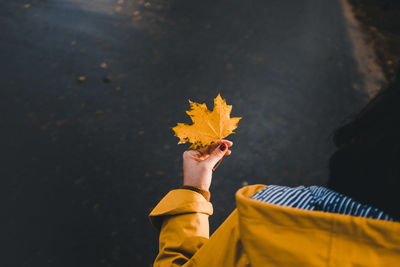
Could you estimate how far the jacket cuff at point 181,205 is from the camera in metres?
1.21

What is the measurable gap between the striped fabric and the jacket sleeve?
45cm

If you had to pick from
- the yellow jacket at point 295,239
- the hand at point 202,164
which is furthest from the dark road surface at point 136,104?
the yellow jacket at point 295,239

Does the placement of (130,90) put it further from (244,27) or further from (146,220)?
(244,27)

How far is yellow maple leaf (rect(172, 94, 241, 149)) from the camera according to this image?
1.42 m

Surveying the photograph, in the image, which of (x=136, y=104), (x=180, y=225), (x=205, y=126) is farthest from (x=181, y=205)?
(x=136, y=104)

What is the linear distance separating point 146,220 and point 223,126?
1.33 meters

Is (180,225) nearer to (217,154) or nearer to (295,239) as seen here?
(217,154)

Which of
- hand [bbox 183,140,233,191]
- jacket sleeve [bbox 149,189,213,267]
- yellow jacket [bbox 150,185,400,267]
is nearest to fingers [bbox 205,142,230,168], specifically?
hand [bbox 183,140,233,191]

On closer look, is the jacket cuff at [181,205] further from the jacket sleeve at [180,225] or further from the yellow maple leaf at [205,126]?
Result: the yellow maple leaf at [205,126]

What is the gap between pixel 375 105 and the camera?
1023 millimetres

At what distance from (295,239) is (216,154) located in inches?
29.1

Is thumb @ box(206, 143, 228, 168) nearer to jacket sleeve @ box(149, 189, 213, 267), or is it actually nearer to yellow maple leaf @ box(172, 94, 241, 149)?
yellow maple leaf @ box(172, 94, 241, 149)

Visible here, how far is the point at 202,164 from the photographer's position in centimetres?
137

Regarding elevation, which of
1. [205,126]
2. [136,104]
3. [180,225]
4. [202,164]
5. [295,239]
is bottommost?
[136,104]
